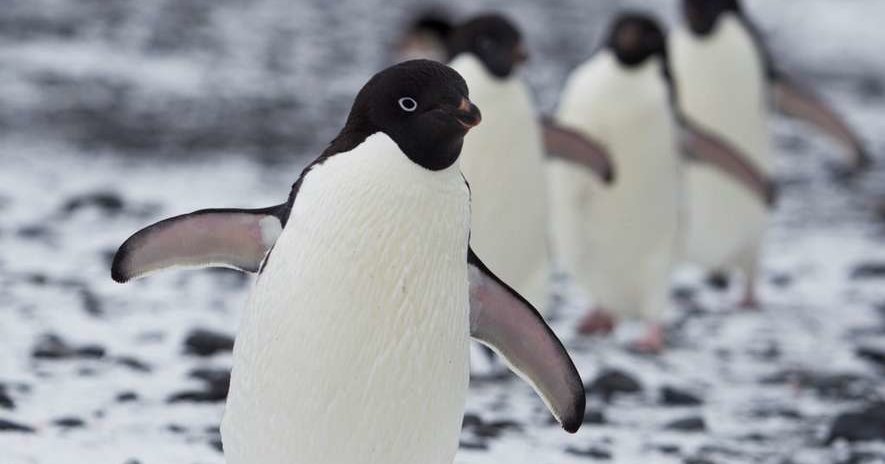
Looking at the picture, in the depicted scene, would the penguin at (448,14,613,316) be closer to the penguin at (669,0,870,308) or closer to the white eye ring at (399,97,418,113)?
the white eye ring at (399,97,418,113)

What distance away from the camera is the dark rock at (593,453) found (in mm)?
4531

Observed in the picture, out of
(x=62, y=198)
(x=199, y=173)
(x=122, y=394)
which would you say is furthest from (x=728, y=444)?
(x=199, y=173)

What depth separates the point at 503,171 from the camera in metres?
5.36

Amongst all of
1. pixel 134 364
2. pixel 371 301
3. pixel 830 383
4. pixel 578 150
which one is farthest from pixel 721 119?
pixel 371 301

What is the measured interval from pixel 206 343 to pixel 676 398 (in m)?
1.64

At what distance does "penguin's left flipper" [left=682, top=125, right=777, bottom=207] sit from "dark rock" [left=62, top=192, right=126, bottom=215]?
305 centimetres

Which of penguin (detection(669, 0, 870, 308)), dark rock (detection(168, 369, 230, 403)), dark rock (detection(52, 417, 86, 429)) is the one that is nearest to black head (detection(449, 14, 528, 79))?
dark rock (detection(168, 369, 230, 403))

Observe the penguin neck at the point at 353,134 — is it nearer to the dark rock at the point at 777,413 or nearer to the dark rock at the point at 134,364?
the dark rock at the point at 134,364

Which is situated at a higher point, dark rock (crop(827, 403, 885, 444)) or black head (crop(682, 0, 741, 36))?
black head (crop(682, 0, 741, 36))

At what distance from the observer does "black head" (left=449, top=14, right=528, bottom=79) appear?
17.6 feet

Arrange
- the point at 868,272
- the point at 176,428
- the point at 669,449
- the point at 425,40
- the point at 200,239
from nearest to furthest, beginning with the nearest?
the point at 200,239, the point at 176,428, the point at 669,449, the point at 868,272, the point at 425,40

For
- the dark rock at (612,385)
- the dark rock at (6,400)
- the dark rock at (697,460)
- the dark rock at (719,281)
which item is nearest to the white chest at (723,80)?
the dark rock at (719,281)

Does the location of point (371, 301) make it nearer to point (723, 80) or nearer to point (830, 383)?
point (830, 383)

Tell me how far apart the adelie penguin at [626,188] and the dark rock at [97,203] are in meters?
2.66
